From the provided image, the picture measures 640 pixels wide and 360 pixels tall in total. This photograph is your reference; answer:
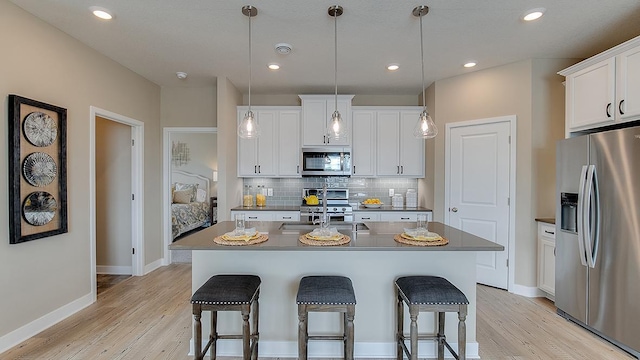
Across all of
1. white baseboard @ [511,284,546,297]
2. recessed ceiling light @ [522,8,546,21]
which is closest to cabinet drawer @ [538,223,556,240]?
white baseboard @ [511,284,546,297]

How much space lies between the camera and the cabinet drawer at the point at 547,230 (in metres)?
3.15

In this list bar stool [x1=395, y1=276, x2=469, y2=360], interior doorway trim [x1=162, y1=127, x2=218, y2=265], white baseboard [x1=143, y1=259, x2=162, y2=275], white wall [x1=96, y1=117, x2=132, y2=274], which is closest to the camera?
bar stool [x1=395, y1=276, x2=469, y2=360]

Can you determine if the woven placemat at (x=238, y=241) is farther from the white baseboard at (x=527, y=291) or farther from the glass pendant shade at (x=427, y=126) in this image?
the white baseboard at (x=527, y=291)

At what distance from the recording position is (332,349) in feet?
7.51

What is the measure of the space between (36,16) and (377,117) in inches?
156

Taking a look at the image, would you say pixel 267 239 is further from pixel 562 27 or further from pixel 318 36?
pixel 562 27

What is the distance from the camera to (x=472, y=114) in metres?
3.84

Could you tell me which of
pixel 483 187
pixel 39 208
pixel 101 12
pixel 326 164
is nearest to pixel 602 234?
pixel 483 187

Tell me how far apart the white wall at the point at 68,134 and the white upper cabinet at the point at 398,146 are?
11.7 ft

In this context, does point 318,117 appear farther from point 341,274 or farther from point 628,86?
point 628,86

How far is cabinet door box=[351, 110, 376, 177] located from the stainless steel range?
1.29ft

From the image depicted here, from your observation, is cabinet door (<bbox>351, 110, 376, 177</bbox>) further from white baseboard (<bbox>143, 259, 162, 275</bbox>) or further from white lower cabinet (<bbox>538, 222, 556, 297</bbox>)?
white baseboard (<bbox>143, 259, 162, 275</bbox>)

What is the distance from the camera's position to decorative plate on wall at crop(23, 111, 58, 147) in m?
2.45

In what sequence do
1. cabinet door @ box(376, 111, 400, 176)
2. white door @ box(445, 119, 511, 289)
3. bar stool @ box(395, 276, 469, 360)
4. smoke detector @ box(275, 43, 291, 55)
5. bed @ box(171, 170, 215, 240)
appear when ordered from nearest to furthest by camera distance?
bar stool @ box(395, 276, 469, 360)
smoke detector @ box(275, 43, 291, 55)
white door @ box(445, 119, 511, 289)
cabinet door @ box(376, 111, 400, 176)
bed @ box(171, 170, 215, 240)
